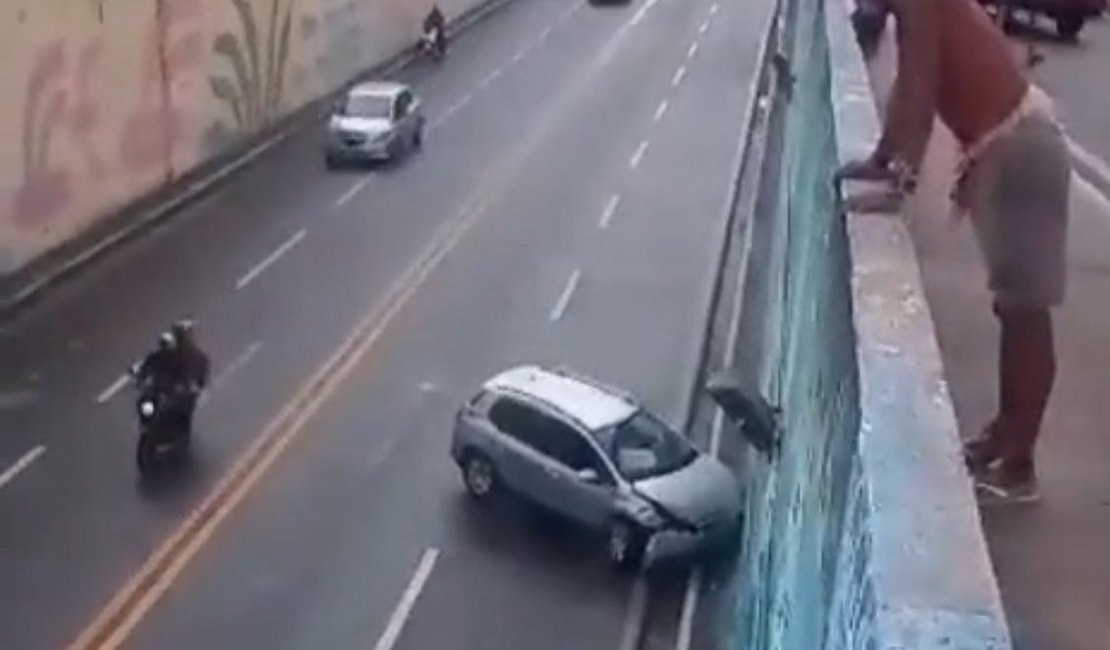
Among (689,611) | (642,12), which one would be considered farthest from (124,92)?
(642,12)

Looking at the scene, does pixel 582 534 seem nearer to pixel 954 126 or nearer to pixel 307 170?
pixel 954 126

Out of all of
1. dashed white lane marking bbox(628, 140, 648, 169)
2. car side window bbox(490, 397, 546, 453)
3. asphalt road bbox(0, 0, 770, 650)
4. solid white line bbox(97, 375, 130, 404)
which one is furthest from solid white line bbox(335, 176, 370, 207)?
car side window bbox(490, 397, 546, 453)

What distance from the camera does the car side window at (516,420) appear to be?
1850 centimetres

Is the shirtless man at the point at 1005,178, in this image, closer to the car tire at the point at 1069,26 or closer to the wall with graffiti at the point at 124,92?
the car tire at the point at 1069,26

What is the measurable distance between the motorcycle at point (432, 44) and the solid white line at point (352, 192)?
12.1 meters

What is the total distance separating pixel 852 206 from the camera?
5750 millimetres

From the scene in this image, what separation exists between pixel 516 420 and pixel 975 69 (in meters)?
13.5

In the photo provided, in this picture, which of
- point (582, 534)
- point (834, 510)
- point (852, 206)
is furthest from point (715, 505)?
point (834, 510)

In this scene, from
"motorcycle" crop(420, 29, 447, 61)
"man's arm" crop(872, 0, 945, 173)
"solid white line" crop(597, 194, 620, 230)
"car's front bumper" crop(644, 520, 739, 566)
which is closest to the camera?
"man's arm" crop(872, 0, 945, 173)

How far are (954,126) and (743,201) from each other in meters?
26.8

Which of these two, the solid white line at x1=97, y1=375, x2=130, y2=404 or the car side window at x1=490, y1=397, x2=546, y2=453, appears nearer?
the car side window at x1=490, y1=397, x2=546, y2=453

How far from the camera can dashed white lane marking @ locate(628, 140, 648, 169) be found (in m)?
35.2

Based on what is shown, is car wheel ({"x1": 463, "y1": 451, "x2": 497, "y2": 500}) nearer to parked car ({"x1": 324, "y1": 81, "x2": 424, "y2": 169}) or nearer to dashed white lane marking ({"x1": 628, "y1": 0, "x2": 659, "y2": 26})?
parked car ({"x1": 324, "y1": 81, "x2": 424, "y2": 169})

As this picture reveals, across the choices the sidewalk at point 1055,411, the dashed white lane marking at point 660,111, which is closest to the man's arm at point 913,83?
the sidewalk at point 1055,411
